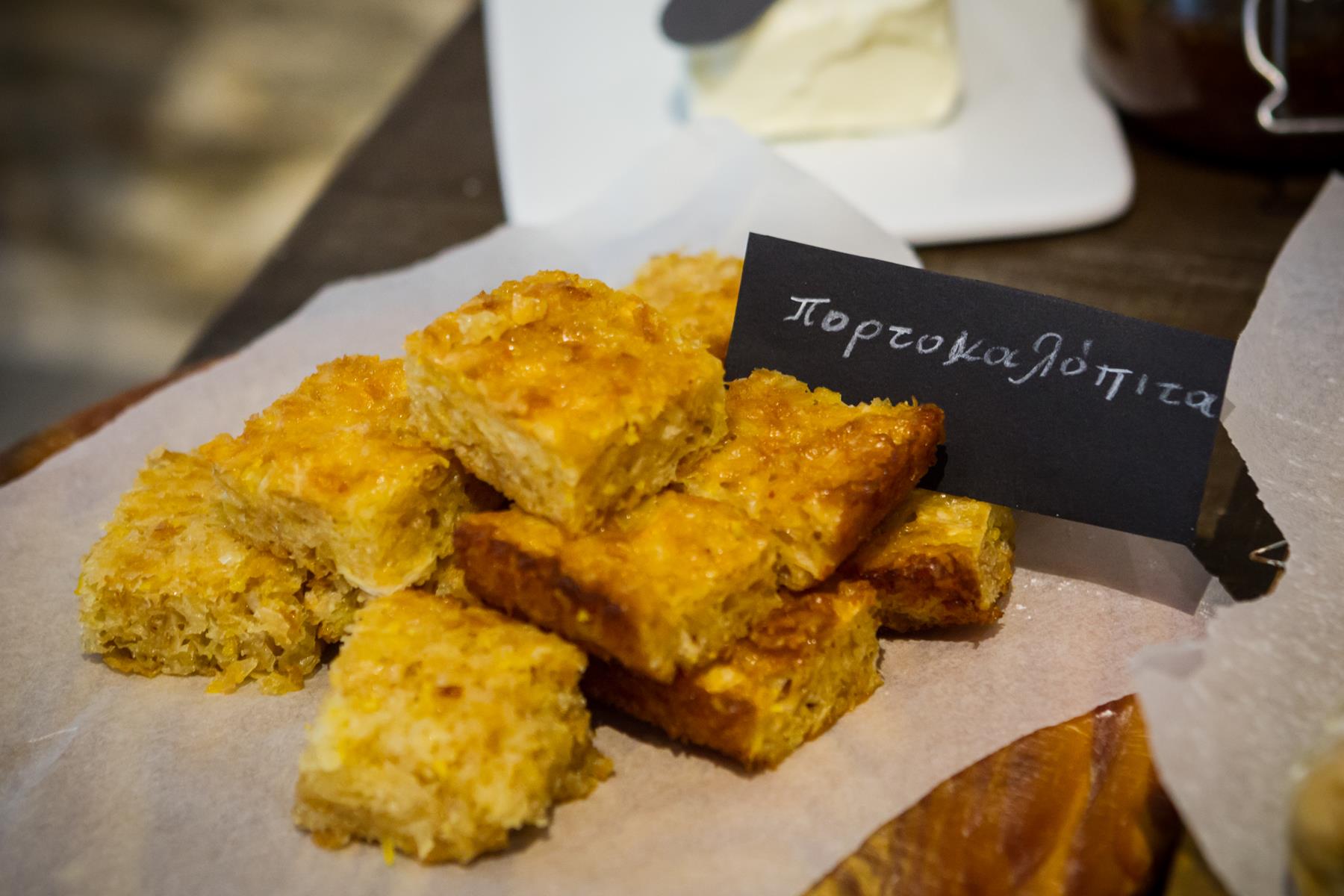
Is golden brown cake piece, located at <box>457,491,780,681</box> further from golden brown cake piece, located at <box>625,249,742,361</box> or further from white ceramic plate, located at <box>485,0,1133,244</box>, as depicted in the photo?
white ceramic plate, located at <box>485,0,1133,244</box>

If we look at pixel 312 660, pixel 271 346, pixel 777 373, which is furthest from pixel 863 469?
pixel 271 346

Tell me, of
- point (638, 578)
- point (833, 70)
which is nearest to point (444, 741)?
point (638, 578)

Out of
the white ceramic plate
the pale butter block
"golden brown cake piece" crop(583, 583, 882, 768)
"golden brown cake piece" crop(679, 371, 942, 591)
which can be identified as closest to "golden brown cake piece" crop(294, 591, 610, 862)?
"golden brown cake piece" crop(583, 583, 882, 768)

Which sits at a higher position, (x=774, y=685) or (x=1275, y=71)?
(x=1275, y=71)

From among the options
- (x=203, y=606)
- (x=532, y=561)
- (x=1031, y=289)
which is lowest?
(x=1031, y=289)

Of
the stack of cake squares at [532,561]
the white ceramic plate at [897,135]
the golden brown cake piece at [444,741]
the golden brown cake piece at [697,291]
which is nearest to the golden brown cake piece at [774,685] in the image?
the stack of cake squares at [532,561]

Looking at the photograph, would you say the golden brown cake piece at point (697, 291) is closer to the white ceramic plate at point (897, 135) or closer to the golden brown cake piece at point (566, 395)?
the golden brown cake piece at point (566, 395)

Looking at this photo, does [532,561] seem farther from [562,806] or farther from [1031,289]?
[1031,289]
